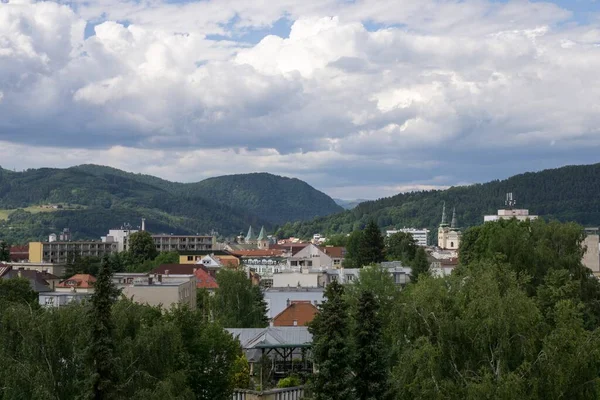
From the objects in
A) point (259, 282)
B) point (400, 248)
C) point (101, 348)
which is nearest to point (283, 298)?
point (259, 282)

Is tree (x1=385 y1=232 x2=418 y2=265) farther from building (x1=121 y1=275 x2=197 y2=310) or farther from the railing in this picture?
the railing

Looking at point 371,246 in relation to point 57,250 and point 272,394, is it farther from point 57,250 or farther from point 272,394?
point 272,394

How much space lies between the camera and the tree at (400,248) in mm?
152462

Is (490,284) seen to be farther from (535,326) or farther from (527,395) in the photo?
(527,395)

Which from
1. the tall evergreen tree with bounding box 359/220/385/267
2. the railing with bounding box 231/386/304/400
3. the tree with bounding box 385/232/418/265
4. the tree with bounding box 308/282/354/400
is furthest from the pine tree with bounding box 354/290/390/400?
the tree with bounding box 385/232/418/265

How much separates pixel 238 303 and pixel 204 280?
34.4m

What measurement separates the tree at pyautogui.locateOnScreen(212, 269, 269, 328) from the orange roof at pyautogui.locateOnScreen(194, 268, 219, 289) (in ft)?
91.2

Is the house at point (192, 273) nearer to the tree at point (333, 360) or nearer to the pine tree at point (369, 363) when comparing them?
the tree at point (333, 360)

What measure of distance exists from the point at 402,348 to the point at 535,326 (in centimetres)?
563

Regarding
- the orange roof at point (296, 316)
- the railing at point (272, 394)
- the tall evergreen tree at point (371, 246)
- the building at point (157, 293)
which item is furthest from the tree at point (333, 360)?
the tall evergreen tree at point (371, 246)

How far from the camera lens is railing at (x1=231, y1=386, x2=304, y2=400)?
45750 millimetres

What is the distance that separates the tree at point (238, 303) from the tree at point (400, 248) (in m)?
66.8

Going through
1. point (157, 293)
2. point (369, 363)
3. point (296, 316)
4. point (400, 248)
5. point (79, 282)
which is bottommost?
point (296, 316)

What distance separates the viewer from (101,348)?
35.0 meters
